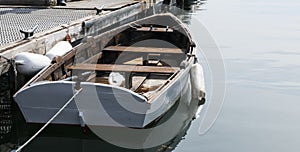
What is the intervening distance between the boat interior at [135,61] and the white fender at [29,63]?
0.32 meters

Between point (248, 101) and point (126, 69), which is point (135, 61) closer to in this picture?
point (126, 69)

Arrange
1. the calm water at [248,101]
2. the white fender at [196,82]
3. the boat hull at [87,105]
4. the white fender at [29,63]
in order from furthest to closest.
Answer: the white fender at [196,82]
the white fender at [29,63]
the calm water at [248,101]
the boat hull at [87,105]

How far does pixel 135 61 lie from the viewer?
11828mm

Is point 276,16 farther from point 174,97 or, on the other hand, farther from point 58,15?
point 174,97

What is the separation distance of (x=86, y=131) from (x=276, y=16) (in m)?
20.8

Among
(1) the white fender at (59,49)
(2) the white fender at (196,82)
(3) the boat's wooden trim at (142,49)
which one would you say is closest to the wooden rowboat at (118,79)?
(3) the boat's wooden trim at (142,49)

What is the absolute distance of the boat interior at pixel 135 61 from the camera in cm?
953

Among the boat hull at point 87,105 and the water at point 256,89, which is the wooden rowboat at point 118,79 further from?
the water at point 256,89

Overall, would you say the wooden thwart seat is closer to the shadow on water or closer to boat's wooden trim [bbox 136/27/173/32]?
the shadow on water

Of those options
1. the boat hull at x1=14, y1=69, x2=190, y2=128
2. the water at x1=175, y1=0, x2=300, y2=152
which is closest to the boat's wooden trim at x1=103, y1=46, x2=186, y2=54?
the water at x1=175, y1=0, x2=300, y2=152

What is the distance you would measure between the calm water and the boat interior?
1.06 meters

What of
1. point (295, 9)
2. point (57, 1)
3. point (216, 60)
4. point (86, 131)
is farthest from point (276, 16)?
point (86, 131)

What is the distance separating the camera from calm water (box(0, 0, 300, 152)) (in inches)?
342

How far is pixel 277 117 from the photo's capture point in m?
10.9
